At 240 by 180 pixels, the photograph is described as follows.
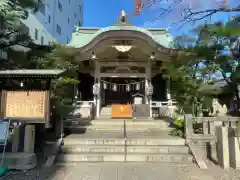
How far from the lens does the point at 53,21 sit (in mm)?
22891

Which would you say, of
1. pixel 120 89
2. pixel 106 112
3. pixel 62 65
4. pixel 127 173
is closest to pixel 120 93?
pixel 120 89

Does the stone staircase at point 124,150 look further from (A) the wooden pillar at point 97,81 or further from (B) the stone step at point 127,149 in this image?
(A) the wooden pillar at point 97,81

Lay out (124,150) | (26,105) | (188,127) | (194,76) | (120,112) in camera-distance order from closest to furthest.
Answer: (26,105) → (124,150) → (188,127) → (194,76) → (120,112)

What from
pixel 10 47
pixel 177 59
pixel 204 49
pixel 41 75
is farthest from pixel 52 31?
pixel 204 49

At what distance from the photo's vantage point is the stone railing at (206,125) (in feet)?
26.5

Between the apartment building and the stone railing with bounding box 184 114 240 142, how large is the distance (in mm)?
11745

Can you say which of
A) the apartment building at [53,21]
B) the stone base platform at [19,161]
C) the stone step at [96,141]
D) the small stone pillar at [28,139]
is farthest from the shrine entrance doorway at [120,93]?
the stone base platform at [19,161]

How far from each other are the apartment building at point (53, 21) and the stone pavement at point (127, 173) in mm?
11687

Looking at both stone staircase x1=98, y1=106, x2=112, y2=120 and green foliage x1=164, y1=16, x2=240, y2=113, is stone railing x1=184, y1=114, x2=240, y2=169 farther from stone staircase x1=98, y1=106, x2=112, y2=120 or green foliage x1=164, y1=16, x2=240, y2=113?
stone staircase x1=98, y1=106, x2=112, y2=120

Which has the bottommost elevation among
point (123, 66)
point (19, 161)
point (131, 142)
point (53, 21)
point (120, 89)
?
point (19, 161)

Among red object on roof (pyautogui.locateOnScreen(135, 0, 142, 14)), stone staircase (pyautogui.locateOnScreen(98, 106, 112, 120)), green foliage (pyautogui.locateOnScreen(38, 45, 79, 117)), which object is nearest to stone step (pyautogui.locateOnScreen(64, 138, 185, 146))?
green foliage (pyautogui.locateOnScreen(38, 45, 79, 117))

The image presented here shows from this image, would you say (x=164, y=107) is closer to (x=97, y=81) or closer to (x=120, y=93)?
(x=120, y=93)

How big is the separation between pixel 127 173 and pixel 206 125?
13.3 feet

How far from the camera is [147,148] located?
765 centimetres
